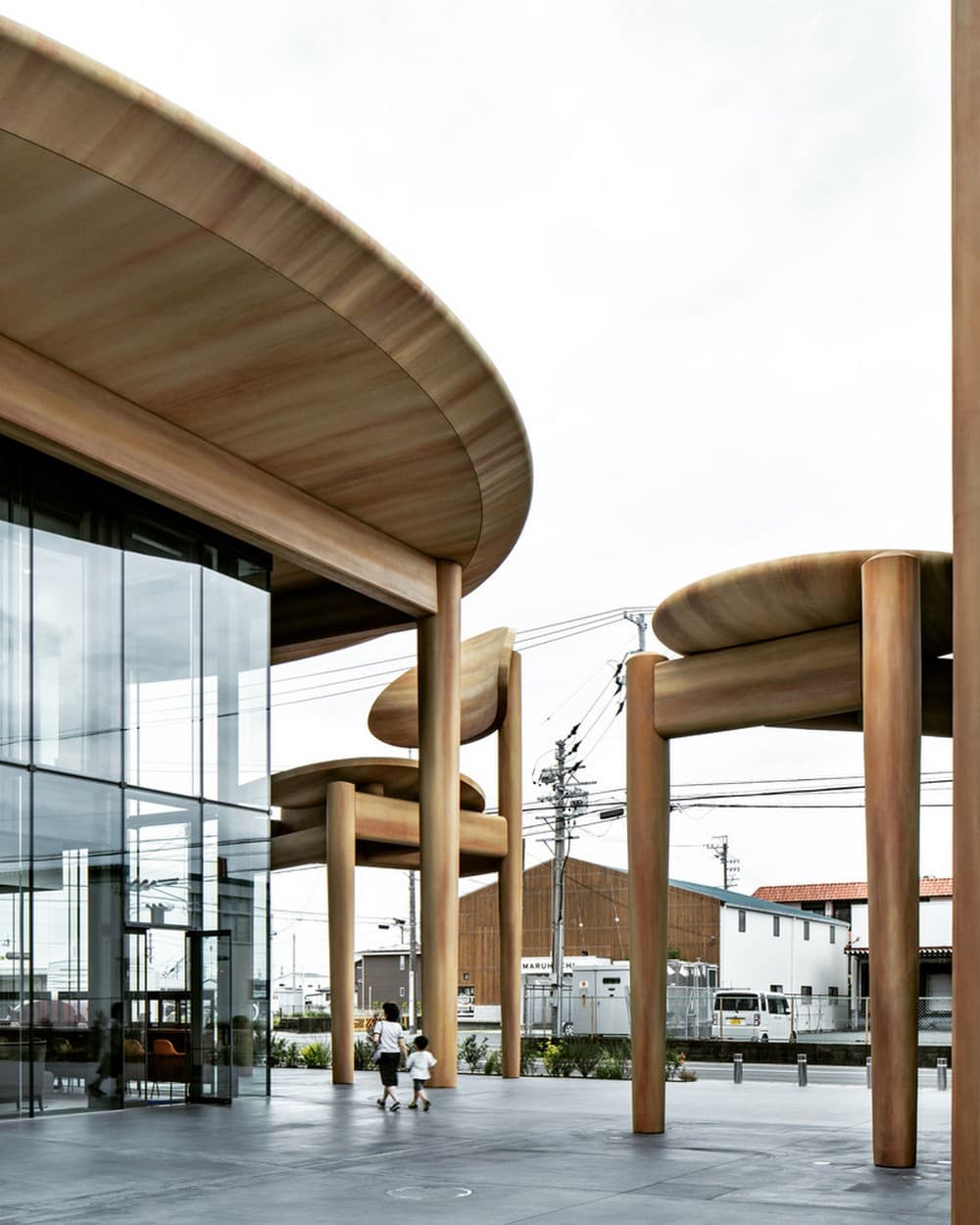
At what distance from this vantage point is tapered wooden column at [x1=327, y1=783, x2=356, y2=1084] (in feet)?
80.6

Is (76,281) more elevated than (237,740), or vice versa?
(76,281)

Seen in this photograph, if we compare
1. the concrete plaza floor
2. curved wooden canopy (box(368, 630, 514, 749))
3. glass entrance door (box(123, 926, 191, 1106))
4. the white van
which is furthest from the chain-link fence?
the concrete plaza floor

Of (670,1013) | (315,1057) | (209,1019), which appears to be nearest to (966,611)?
(209,1019)

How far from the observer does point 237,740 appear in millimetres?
21656

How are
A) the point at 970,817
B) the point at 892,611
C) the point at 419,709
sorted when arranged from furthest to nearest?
the point at 419,709 < the point at 892,611 < the point at 970,817

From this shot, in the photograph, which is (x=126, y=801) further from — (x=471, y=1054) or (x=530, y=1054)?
(x=530, y=1054)

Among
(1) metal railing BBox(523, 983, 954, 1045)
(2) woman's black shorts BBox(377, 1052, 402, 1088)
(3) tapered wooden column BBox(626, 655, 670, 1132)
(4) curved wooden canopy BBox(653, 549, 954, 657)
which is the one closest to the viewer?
(4) curved wooden canopy BBox(653, 549, 954, 657)

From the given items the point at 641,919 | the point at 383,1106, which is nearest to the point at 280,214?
the point at 641,919

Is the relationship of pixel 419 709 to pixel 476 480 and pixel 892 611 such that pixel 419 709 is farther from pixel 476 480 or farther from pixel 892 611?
pixel 892 611

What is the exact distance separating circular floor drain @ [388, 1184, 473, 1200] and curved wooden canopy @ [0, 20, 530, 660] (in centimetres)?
906

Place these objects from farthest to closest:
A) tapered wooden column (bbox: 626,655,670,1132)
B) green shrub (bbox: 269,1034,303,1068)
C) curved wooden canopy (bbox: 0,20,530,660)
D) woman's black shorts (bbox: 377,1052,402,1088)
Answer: green shrub (bbox: 269,1034,303,1068)
woman's black shorts (bbox: 377,1052,402,1088)
tapered wooden column (bbox: 626,655,670,1132)
curved wooden canopy (bbox: 0,20,530,660)

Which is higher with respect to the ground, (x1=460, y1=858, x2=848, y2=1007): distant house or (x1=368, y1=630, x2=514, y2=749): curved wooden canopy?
(x1=368, y1=630, x2=514, y2=749): curved wooden canopy

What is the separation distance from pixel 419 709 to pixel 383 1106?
25.1 feet

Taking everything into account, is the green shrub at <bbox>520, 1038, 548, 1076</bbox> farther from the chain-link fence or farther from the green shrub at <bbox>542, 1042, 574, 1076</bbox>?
the chain-link fence
